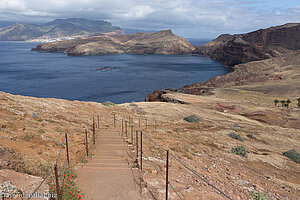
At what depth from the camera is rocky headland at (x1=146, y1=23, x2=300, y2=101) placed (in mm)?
68875

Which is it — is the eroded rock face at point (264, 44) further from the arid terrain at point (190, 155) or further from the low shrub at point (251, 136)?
the arid terrain at point (190, 155)

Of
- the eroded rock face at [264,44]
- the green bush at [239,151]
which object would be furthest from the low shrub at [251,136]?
the eroded rock face at [264,44]

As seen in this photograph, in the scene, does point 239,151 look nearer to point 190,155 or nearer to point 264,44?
point 190,155

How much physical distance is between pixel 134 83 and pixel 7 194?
83716mm

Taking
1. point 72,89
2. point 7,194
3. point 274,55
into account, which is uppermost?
point 274,55

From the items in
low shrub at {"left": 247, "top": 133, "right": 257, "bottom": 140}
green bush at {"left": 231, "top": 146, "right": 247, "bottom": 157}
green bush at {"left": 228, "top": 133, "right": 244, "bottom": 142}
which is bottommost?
low shrub at {"left": 247, "top": 133, "right": 257, "bottom": 140}

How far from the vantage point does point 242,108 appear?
39.4 meters

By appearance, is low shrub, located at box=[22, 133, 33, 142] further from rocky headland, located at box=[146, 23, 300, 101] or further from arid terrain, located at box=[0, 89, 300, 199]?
rocky headland, located at box=[146, 23, 300, 101]

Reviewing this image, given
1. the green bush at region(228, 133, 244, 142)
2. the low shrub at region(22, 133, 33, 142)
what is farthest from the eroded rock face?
the low shrub at region(22, 133, 33, 142)

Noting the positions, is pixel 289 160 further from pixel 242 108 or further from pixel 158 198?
pixel 242 108

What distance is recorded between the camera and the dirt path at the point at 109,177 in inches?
251

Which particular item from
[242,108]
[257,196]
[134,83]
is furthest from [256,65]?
[257,196]

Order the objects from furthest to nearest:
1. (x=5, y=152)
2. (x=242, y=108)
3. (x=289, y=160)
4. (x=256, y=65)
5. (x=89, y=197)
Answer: (x=256, y=65), (x=242, y=108), (x=289, y=160), (x=5, y=152), (x=89, y=197)

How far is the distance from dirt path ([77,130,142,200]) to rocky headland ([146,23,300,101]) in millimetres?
41429
